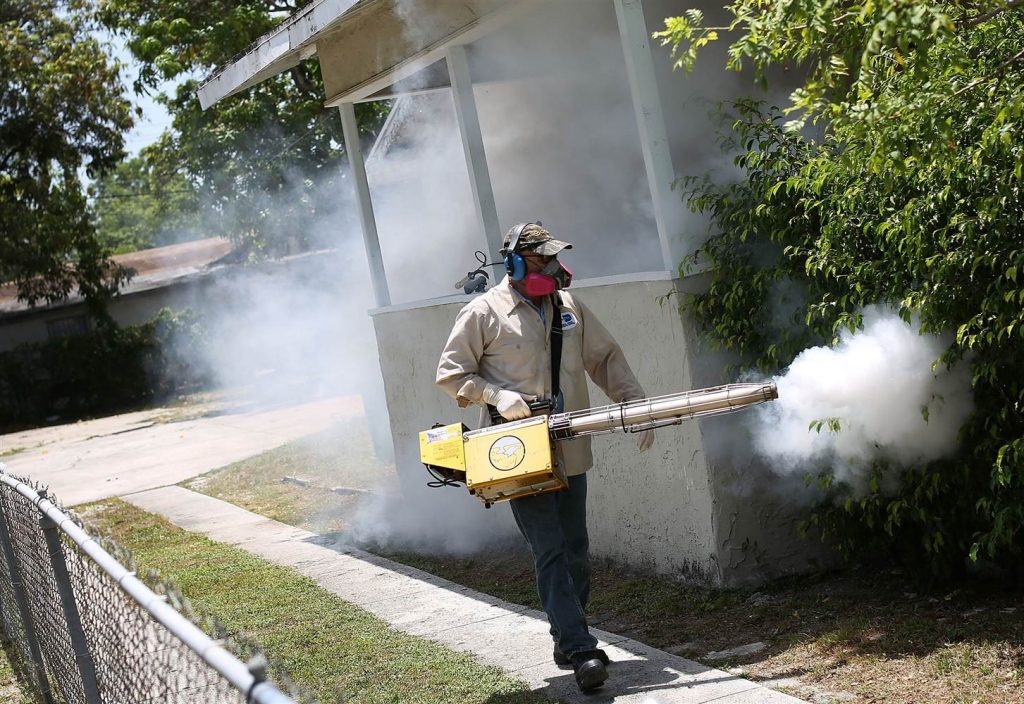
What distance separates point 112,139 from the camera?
28703 mm

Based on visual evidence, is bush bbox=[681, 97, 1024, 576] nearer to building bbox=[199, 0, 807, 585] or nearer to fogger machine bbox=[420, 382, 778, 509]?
building bbox=[199, 0, 807, 585]

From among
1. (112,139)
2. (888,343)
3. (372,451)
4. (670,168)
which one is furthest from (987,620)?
(112,139)

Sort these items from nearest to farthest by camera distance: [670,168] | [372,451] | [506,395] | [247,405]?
[506,395]
[670,168]
[372,451]
[247,405]

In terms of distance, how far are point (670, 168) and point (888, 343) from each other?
66.6 inches

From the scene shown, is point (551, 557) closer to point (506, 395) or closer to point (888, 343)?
point (506, 395)

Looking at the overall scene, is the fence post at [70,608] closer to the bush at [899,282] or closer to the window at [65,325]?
the bush at [899,282]

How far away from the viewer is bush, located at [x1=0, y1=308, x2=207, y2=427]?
94.4ft

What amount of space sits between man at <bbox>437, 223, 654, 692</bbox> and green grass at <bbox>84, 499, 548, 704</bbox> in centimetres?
39

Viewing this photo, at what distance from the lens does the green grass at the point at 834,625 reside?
4316 mm

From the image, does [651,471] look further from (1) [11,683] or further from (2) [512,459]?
(1) [11,683]

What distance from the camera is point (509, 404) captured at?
15.2ft

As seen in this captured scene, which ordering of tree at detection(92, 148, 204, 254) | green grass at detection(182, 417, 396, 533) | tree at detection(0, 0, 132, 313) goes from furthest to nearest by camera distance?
tree at detection(92, 148, 204, 254)
tree at detection(0, 0, 132, 313)
green grass at detection(182, 417, 396, 533)

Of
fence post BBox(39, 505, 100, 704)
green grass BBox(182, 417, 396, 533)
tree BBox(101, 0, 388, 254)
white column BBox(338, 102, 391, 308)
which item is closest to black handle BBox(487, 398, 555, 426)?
fence post BBox(39, 505, 100, 704)

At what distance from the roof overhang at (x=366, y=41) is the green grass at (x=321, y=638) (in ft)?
11.8
